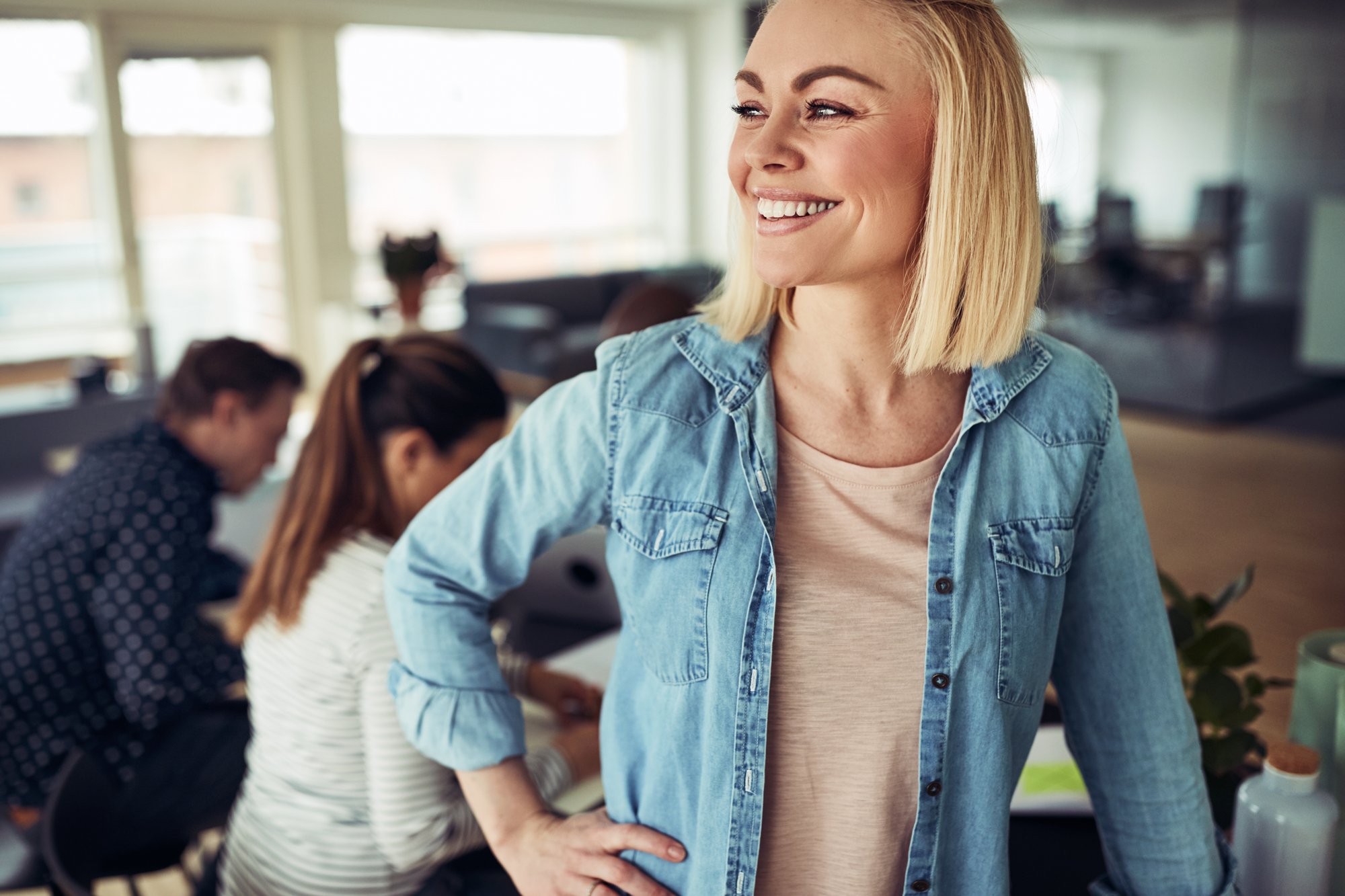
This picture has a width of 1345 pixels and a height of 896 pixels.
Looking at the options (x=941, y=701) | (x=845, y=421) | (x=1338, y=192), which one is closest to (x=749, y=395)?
(x=845, y=421)

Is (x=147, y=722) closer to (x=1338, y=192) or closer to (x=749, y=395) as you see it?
(x=749, y=395)

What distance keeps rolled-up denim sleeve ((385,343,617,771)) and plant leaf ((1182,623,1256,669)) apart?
71 cm

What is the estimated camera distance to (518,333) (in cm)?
701

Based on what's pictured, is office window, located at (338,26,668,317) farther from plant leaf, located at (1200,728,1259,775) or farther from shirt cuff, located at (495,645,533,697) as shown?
plant leaf, located at (1200,728,1259,775)

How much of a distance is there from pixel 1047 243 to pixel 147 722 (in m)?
1.72

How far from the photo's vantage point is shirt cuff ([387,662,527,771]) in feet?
3.38

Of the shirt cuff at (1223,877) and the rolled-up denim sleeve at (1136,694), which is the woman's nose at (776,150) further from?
the shirt cuff at (1223,877)

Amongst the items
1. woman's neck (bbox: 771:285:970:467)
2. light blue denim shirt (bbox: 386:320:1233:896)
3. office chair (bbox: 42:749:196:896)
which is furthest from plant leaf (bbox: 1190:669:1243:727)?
office chair (bbox: 42:749:196:896)

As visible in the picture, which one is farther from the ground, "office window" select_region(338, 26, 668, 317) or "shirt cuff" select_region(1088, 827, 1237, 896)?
"office window" select_region(338, 26, 668, 317)

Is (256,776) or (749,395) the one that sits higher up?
(749,395)

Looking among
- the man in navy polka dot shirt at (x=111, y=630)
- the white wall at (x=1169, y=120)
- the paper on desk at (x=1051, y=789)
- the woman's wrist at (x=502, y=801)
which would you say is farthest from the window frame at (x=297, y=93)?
the woman's wrist at (x=502, y=801)

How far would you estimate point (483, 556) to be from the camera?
1.00 m

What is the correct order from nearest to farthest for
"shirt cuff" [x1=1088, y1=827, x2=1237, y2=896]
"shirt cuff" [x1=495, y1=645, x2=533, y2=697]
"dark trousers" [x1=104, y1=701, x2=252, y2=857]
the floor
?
"shirt cuff" [x1=1088, y1=827, x2=1237, y2=896]
"shirt cuff" [x1=495, y1=645, x2=533, y2=697]
"dark trousers" [x1=104, y1=701, x2=252, y2=857]
the floor

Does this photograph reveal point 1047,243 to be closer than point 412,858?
Yes
